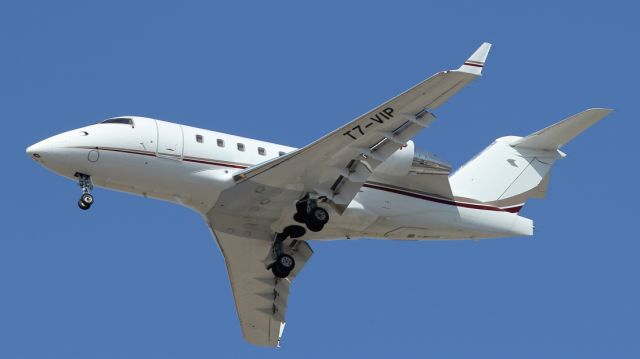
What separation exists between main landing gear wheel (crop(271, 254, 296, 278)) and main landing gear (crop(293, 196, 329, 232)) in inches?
75.0

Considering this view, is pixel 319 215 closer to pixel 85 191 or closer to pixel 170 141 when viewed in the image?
pixel 170 141

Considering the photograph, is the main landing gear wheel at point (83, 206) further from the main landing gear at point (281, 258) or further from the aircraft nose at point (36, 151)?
the main landing gear at point (281, 258)

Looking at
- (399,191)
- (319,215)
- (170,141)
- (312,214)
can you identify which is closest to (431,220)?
(399,191)

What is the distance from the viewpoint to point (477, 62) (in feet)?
78.4

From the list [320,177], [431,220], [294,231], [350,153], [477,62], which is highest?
[477,62]

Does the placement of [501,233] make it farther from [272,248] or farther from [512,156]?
[272,248]

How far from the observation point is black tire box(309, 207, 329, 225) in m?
26.7

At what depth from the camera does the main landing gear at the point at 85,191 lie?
Answer: 998 inches

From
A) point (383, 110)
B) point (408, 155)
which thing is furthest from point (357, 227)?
point (383, 110)

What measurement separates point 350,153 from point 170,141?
160 inches

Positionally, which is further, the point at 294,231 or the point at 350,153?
the point at 294,231

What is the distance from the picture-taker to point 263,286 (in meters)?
30.5

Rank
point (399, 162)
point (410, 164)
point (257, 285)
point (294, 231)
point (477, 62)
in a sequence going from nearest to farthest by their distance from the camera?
point (477, 62) → point (399, 162) → point (410, 164) → point (294, 231) → point (257, 285)

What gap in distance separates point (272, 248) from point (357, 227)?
7.85 feet
